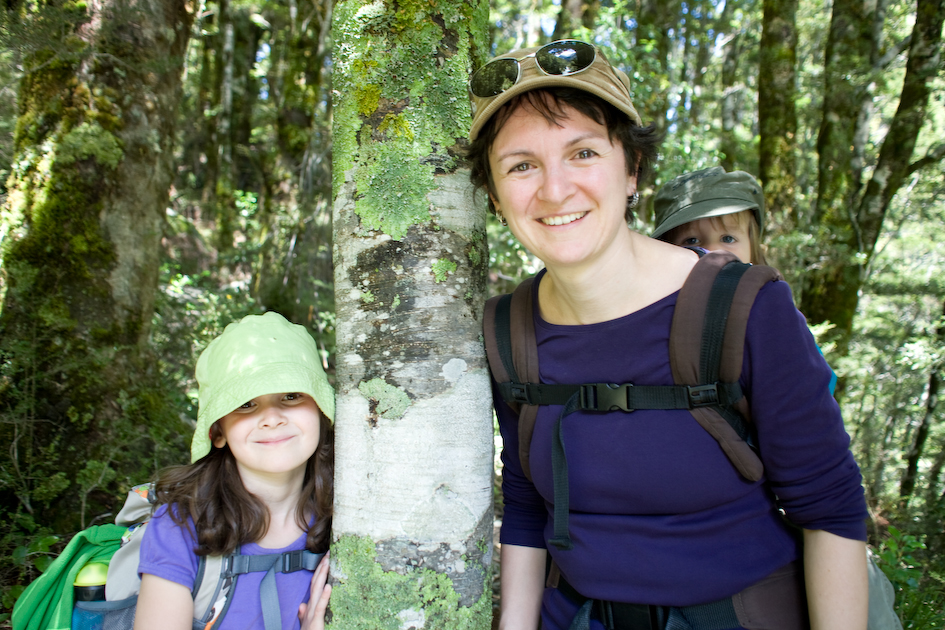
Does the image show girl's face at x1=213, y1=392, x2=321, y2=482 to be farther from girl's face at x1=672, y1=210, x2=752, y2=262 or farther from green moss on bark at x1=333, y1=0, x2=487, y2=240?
girl's face at x1=672, y1=210, x2=752, y2=262

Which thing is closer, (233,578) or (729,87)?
(233,578)

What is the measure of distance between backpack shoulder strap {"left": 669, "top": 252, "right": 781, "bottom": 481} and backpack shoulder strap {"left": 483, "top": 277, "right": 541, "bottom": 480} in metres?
0.42

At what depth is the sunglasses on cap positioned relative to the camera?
1631mm

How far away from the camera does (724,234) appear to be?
2.87 metres

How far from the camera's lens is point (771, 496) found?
161 centimetres

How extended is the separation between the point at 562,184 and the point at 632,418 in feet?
2.20

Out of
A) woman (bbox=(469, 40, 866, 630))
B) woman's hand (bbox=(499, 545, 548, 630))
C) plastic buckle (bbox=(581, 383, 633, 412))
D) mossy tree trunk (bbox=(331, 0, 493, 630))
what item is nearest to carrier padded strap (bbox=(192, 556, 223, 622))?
mossy tree trunk (bbox=(331, 0, 493, 630))

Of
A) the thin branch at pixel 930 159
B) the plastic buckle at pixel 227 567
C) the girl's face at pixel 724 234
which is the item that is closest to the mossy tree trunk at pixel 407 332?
the plastic buckle at pixel 227 567

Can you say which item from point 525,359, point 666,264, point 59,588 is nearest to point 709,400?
point 666,264

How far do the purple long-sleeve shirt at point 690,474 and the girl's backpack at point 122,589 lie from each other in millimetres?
969

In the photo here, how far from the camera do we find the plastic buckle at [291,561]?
1.97 meters

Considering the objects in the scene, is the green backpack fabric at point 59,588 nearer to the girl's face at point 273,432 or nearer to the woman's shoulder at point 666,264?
the girl's face at point 273,432

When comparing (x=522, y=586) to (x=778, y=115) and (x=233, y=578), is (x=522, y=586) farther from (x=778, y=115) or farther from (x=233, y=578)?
(x=778, y=115)

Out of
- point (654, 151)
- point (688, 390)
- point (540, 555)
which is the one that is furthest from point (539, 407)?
point (654, 151)
